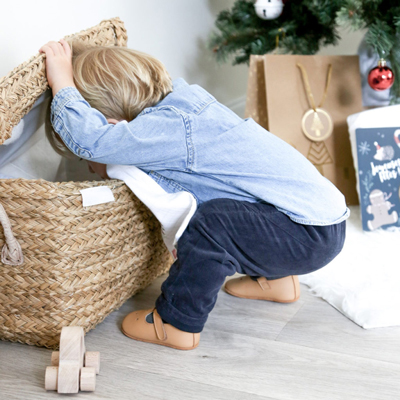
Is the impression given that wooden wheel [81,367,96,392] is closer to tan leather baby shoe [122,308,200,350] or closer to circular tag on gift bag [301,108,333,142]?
tan leather baby shoe [122,308,200,350]

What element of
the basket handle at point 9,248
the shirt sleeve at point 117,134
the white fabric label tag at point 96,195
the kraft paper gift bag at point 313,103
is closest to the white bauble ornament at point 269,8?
the kraft paper gift bag at point 313,103

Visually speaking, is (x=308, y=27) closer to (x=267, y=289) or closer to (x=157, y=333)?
(x=267, y=289)

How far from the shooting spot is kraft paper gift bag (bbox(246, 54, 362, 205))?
5.15 ft

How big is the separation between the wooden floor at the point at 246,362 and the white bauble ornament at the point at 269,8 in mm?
1078

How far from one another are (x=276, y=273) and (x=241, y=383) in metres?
0.26

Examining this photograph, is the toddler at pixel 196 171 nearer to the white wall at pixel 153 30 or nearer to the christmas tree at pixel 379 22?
the white wall at pixel 153 30

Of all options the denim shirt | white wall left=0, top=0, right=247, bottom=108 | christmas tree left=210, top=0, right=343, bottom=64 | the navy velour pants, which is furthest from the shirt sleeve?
christmas tree left=210, top=0, right=343, bottom=64

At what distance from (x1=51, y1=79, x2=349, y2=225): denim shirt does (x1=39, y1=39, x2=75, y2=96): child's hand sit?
2 cm

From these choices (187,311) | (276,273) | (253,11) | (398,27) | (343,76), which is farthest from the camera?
(253,11)

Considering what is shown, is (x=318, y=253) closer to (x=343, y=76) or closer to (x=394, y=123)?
(x=394, y=123)

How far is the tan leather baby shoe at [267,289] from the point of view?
1043 mm

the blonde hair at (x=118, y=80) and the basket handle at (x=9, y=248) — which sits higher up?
the blonde hair at (x=118, y=80)

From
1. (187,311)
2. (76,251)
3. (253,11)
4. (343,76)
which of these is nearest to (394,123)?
(343,76)

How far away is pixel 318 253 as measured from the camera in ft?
3.07
